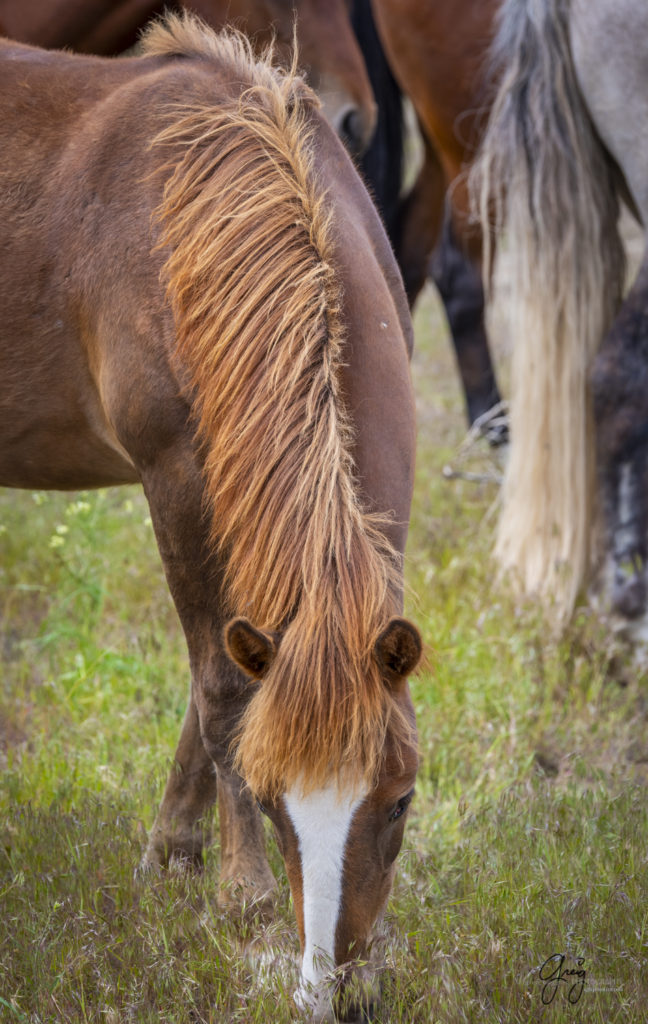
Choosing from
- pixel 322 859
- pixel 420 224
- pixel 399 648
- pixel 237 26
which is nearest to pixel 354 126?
pixel 237 26

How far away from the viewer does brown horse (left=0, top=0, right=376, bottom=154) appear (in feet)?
13.2

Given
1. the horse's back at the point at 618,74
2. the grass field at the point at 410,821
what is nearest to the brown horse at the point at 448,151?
the horse's back at the point at 618,74

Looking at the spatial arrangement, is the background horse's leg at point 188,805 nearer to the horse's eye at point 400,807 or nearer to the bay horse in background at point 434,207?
the horse's eye at point 400,807

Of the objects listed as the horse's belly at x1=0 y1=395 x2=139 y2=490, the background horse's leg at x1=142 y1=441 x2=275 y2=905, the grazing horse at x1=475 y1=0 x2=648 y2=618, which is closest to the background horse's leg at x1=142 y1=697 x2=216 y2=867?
the background horse's leg at x1=142 y1=441 x2=275 y2=905

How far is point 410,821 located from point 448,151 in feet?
9.77

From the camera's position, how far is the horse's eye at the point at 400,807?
185 centimetres

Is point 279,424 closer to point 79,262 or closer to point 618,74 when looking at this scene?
point 79,262

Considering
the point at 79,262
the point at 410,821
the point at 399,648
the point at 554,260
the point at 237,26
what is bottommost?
the point at 410,821

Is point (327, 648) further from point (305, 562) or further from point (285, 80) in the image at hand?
point (285, 80)

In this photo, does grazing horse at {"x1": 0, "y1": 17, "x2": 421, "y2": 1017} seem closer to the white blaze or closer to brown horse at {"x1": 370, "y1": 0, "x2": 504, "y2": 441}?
the white blaze

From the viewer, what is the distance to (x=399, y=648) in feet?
5.79

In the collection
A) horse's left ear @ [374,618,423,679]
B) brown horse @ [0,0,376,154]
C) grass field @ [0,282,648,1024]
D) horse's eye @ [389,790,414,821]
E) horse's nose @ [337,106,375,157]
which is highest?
brown horse @ [0,0,376,154]

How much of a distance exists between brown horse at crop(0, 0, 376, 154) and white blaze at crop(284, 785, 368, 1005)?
2.83 meters

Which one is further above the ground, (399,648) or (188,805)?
(399,648)
